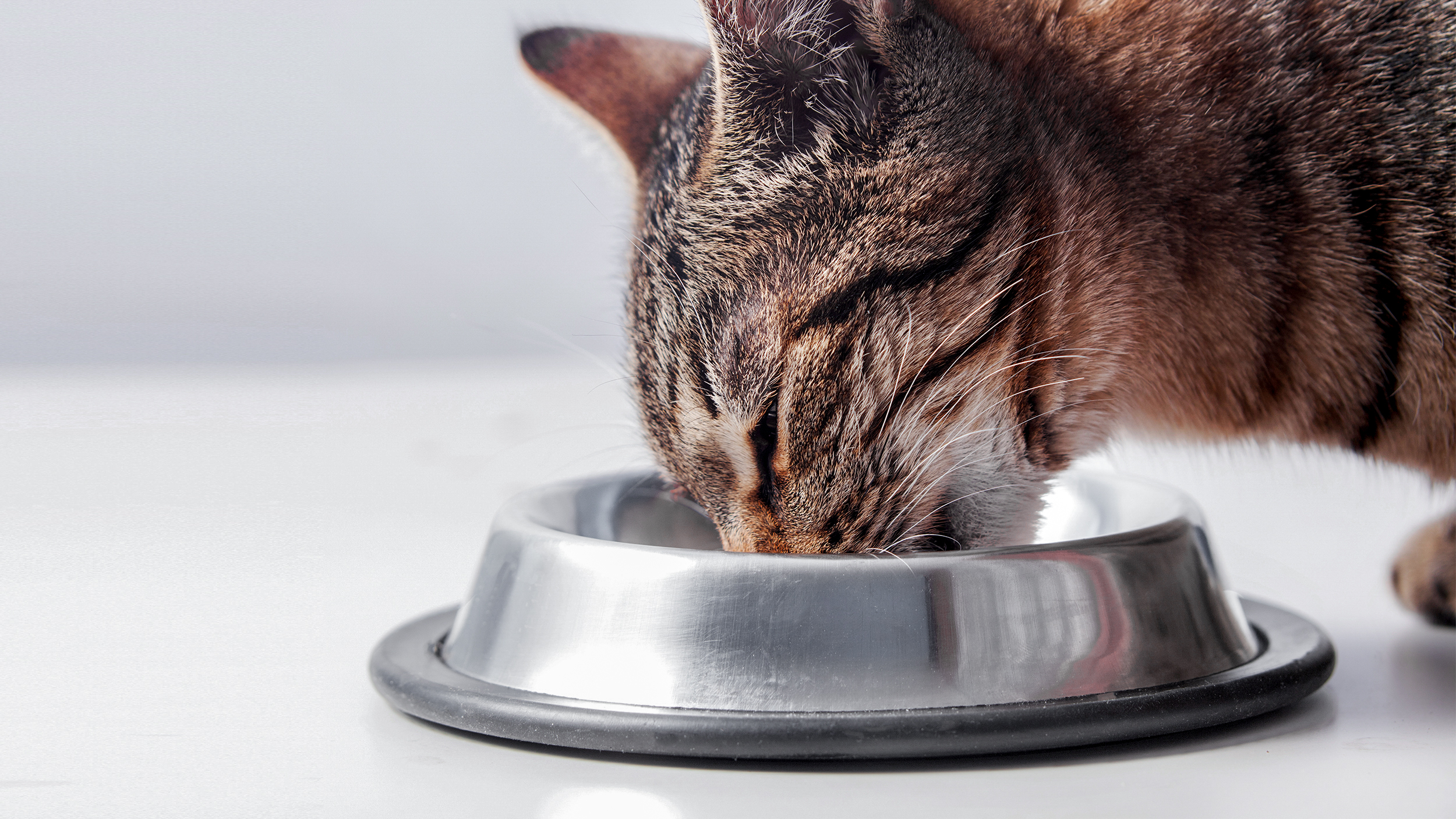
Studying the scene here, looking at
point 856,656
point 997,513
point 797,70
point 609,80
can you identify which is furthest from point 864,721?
point 609,80

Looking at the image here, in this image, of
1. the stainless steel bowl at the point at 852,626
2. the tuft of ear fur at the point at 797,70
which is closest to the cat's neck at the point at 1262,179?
the tuft of ear fur at the point at 797,70

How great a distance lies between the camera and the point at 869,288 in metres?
1.03

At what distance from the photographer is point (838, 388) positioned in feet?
3.40

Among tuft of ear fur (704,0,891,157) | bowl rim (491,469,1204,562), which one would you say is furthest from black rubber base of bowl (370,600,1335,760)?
tuft of ear fur (704,0,891,157)

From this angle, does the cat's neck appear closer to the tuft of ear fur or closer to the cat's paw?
the tuft of ear fur

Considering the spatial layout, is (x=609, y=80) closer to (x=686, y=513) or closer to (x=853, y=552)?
(x=686, y=513)

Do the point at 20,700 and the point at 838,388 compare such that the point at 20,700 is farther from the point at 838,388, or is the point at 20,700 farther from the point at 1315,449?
the point at 1315,449

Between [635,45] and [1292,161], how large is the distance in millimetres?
872

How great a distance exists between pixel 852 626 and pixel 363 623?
2.63 ft

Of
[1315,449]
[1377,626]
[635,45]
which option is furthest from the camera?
[635,45]

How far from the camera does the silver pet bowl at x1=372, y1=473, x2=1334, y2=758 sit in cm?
89

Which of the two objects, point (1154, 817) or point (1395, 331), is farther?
point (1395, 331)

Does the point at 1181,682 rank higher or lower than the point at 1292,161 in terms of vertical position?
lower

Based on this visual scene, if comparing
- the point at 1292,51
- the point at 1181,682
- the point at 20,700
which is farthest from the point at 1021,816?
the point at 20,700
